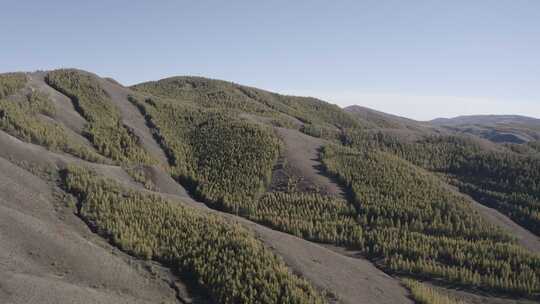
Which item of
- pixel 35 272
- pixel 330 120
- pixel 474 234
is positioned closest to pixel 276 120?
pixel 330 120

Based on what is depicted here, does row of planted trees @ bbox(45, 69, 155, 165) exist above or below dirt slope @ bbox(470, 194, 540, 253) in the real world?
above

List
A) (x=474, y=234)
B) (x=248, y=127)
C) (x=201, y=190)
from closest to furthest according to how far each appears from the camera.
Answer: (x=474, y=234), (x=201, y=190), (x=248, y=127)

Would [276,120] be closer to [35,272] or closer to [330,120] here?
[330,120]

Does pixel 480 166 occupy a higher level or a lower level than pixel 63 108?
lower

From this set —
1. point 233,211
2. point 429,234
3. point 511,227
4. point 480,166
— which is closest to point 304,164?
point 233,211

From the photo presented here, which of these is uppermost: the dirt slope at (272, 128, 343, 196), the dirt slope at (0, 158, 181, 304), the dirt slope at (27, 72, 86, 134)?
the dirt slope at (27, 72, 86, 134)

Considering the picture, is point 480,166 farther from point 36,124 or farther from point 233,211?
point 36,124

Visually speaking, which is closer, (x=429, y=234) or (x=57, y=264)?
(x=57, y=264)

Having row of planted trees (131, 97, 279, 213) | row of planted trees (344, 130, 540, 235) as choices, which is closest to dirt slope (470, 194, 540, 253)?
row of planted trees (344, 130, 540, 235)

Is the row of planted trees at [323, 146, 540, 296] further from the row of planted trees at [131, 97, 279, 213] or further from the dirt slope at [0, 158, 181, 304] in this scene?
the dirt slope at [0, 158, 181, 304]
